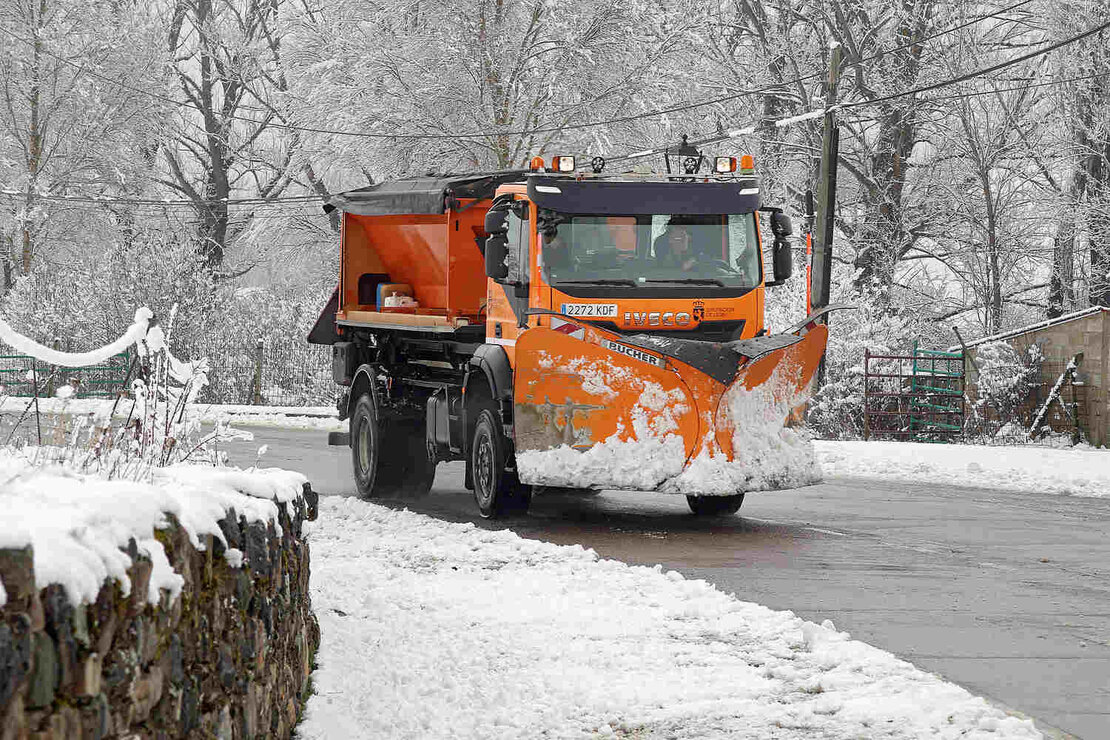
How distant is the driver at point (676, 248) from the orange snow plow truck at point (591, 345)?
0.04ft

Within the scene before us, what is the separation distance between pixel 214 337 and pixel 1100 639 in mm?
31118

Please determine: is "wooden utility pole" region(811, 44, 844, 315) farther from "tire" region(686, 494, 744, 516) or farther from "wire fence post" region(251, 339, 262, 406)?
"wire fence post" region(251, 339, 262, 406)

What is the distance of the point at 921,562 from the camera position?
11141 millimetres

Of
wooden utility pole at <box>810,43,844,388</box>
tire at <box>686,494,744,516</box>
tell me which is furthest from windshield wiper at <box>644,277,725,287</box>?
wooden utility pole at <box>810,43,844,388</box>

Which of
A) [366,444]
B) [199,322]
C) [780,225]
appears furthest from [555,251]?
[199,322]

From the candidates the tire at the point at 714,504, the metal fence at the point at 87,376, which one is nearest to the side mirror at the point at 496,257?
the tire at the point at 714,504

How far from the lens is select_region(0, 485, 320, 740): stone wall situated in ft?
10.3

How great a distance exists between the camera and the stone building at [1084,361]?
25.0 m

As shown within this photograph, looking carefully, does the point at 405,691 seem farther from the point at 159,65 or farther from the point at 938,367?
the point at 159,65

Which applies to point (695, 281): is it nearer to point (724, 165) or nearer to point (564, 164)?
point (724, 165)

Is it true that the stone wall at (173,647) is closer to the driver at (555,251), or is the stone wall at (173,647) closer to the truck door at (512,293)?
the truck door at (512,293)

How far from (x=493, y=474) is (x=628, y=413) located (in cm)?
156

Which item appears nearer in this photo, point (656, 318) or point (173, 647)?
point (173, 647)

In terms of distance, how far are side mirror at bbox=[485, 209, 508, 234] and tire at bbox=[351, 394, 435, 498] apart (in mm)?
3256
